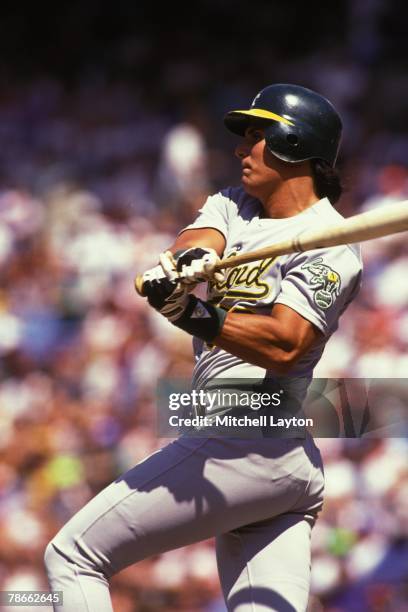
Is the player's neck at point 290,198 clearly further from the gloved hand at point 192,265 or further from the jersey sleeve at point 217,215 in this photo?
the gloved hand at point 192,265

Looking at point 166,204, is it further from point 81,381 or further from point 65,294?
point 81,381

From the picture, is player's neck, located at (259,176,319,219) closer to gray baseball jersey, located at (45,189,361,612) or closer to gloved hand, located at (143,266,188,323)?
gray baseball jersey, located at (45,189,361,612)

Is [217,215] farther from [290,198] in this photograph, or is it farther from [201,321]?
[201,321]

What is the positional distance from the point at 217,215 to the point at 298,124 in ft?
1.06

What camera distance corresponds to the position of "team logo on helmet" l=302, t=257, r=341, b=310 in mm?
2494

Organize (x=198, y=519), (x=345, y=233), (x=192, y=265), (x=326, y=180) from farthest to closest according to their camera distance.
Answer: (x=326, y=180) < (x=198, y=519) < (x=192, y=265) < (x=345, y=233)

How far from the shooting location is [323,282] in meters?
2.51

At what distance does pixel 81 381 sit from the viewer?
6.15 metres

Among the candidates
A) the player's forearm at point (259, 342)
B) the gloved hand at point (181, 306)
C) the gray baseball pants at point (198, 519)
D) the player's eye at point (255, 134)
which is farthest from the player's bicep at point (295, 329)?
the player's eye at point (255, 134)

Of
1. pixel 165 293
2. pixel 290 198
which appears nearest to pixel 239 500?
pixel 165 293

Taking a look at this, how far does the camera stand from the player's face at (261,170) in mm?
2705

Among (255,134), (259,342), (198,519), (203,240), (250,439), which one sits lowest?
(198,519)

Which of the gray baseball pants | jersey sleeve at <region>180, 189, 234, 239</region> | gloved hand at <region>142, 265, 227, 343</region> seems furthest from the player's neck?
the gray baseball pants

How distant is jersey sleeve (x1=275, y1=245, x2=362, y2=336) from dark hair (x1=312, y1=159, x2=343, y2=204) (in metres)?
0.25
